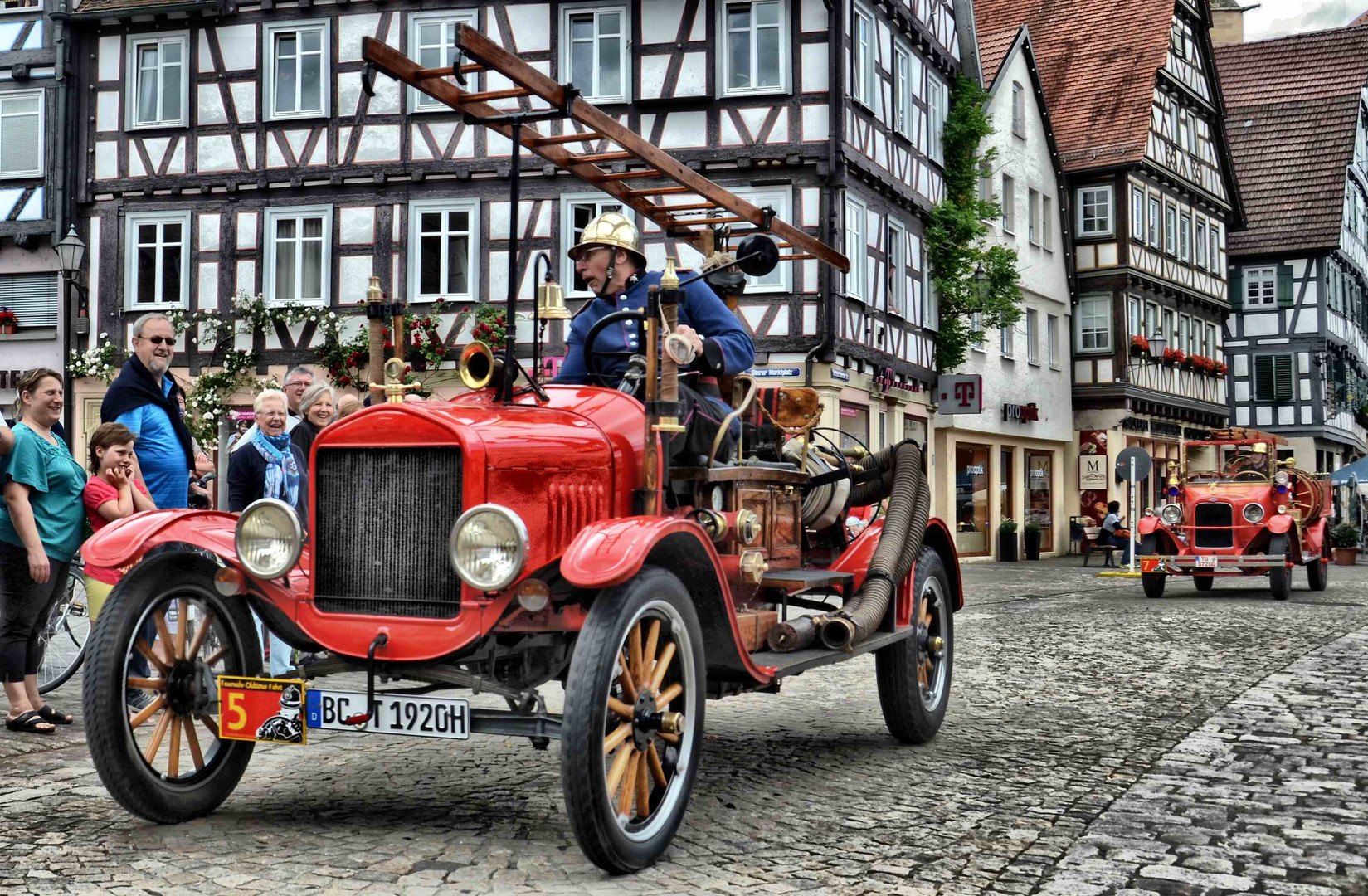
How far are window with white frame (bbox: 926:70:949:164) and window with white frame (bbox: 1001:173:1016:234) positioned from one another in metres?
3.76

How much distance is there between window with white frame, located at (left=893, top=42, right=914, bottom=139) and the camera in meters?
25.7

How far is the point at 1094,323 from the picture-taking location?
36.3 metres

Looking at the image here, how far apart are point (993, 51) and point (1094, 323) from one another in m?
6.93

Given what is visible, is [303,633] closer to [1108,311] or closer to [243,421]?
[243,421]

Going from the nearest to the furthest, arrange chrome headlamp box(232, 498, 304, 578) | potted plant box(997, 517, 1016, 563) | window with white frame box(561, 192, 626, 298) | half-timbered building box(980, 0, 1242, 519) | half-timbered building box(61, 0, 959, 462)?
chrome headlamp box(232, 498, 304, 578), half-timbered building box(61, 0, 959, 462), window with white frame box(561, 192, 626, 298), potted plant box(997, 517, 1016, 563), half-timbered building box(980, 0, 1242, 519)

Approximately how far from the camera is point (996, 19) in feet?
133

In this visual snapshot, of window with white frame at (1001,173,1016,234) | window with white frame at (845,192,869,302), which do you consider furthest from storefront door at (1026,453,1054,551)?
window with white frame at (845,192,869,302)

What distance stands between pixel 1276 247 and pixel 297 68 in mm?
31346

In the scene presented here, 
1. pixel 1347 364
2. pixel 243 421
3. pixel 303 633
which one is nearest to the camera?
pixel 303 633

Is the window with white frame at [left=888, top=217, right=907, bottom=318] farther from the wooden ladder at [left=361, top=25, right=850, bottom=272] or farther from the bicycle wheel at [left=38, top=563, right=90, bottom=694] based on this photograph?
the bicycle wheel at [left=38, top=563, right=90, bottom=694]

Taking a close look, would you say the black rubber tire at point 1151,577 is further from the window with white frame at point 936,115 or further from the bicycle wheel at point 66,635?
the bicycle wheel at point 66,635

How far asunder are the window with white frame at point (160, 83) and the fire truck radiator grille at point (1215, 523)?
1637 cm

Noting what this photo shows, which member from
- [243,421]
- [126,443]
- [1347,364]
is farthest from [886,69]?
[1347,364]

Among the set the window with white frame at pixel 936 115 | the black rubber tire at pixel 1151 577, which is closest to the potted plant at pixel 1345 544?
the window with white frame at pixel 936 115
